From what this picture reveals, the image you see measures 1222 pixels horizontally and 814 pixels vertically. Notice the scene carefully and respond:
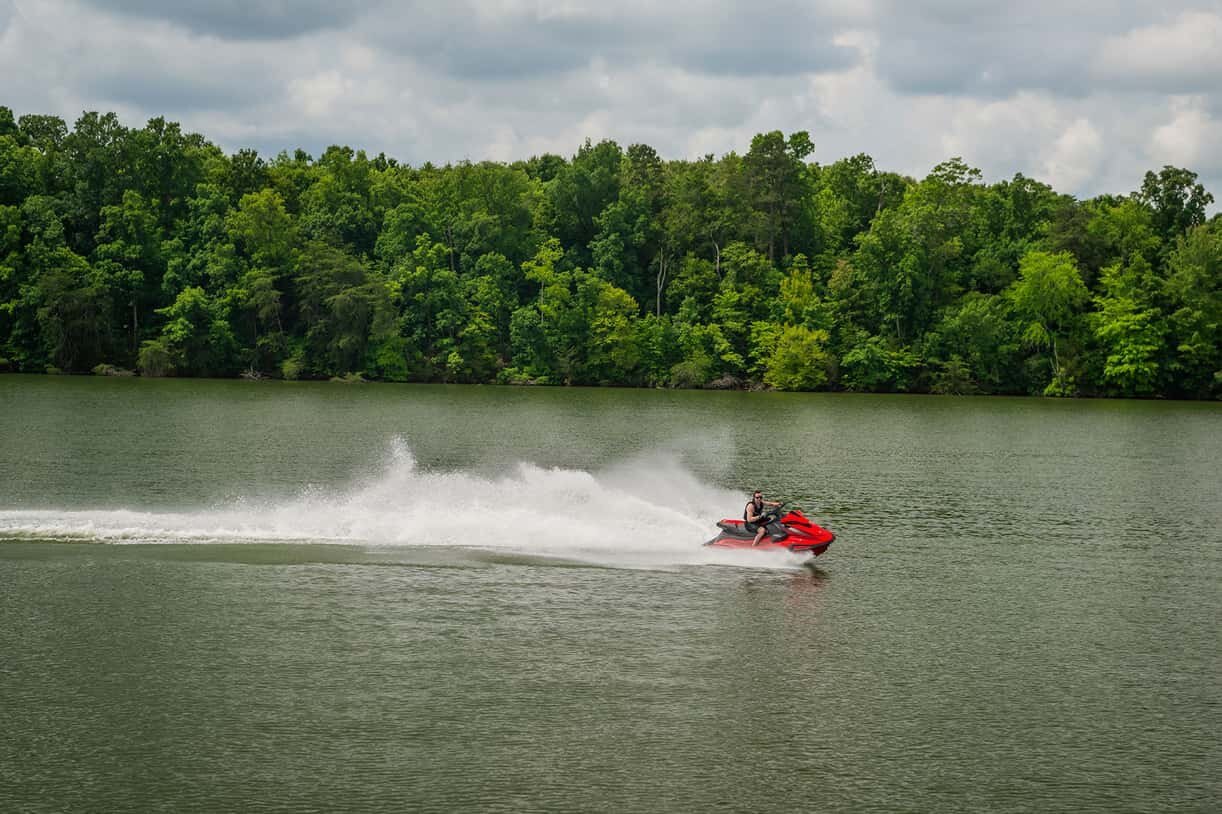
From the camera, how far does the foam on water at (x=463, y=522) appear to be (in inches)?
1214

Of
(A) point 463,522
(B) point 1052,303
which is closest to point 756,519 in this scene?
(A) point 463,522

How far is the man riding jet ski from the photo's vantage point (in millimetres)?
30984

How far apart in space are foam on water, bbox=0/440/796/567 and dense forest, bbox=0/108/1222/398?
92.3m

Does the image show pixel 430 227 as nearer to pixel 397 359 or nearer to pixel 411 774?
pixel 397 359

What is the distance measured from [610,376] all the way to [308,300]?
120 feet

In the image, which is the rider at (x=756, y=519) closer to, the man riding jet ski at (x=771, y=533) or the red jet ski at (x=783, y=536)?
the man riding jet ski at (x=771, y=533)

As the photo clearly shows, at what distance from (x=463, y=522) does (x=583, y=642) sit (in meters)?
11.8

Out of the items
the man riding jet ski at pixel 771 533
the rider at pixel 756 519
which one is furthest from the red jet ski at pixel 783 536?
the rider at pixel 756 519

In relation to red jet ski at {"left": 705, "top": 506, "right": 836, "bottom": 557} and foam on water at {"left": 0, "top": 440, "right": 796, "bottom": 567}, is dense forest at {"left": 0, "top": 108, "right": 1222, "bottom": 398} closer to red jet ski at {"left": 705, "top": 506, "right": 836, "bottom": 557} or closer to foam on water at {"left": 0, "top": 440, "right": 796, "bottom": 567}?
foam on water at {"left": 0, "top": 440, "right": 796, "bottom": 567}

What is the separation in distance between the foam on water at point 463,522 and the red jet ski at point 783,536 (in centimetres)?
28

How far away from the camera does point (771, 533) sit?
31344mm

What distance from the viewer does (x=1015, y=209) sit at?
138 meters

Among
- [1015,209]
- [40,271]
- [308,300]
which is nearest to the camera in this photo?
[40,271]

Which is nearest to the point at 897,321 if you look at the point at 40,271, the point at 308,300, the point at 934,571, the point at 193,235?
the point at 308,300
